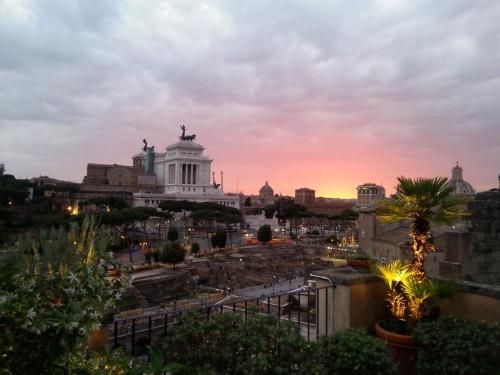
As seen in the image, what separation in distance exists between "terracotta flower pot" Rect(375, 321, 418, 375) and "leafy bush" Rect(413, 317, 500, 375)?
0.17m

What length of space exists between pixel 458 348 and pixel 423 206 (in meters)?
1.73

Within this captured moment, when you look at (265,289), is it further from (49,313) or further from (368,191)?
(368,191)

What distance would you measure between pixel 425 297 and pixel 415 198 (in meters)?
1.24

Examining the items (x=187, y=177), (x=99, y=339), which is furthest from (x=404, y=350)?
(x=187, y=177)

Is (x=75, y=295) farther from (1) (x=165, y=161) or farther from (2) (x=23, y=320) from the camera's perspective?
(1) (x=165, y=161)

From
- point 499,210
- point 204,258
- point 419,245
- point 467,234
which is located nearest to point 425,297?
point 419,245

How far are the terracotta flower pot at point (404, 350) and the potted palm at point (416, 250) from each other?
100mm

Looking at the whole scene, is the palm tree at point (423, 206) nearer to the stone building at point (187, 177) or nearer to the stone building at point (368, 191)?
the stone building at point (187, 177)

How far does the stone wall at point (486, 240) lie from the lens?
666cm

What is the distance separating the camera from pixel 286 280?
91.0 ft

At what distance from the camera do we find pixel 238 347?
3369 mm

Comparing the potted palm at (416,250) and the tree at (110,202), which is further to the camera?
the tree at (110,202)

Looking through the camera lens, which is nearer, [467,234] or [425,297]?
[425,297]

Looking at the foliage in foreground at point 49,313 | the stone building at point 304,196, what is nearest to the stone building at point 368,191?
the stone building at point 304,196
